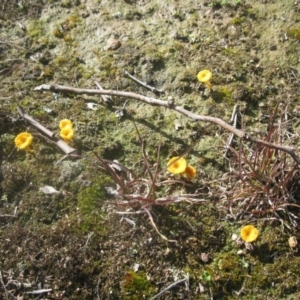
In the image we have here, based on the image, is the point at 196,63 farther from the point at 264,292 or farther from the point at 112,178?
the point at 264,292

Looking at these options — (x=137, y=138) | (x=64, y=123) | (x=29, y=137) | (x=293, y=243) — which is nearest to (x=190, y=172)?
(x=137, y=138)

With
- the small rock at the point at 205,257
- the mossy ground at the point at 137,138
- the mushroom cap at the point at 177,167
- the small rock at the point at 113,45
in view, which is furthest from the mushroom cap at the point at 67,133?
the small rock at the point at 205,257

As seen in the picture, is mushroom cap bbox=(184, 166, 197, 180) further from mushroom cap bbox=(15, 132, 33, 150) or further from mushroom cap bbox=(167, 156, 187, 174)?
mushroom cap bbox=(15, 132, 33, 150)

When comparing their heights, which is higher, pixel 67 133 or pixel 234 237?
pixel 67 133

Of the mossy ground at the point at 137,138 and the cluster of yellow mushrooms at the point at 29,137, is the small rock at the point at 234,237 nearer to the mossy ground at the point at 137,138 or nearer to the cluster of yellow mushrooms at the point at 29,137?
the mossy ground at the point at 137,138

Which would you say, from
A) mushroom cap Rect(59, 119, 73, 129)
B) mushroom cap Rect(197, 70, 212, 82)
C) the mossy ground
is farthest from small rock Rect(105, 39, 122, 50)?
mushroom cap Rect(59, 119, 73, 129)

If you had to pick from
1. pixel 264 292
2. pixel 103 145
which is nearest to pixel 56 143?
pixel 103 145

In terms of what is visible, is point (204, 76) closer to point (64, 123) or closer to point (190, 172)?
point (190, 172)
